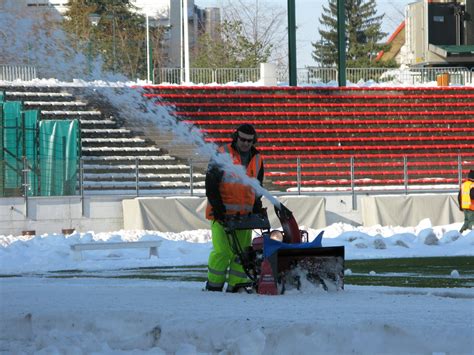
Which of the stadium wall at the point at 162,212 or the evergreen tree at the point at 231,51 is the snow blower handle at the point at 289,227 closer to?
the stadium wall at the point at 162,212

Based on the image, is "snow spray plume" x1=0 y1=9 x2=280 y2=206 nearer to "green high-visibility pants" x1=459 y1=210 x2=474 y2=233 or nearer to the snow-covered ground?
"green high-visibility pants" x1=459 y1=210 x2=474 y2=233

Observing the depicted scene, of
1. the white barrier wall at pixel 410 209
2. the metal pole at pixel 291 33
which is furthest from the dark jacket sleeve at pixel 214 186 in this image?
the metal pole at pixel 291 33

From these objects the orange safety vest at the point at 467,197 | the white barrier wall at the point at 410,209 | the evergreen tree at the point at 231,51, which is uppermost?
the evergreen tree at the point at 231,51

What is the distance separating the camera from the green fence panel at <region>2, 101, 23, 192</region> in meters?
29.7

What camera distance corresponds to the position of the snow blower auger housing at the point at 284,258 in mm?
11297

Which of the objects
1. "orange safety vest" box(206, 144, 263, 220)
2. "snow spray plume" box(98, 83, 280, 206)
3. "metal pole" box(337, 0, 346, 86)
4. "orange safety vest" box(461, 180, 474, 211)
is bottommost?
"orange safety vest" box(461, 180, 474, 211)

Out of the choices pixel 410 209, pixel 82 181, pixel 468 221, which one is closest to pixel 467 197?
pixel 468 221

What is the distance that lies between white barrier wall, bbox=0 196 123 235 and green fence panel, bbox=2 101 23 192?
56 centimetres

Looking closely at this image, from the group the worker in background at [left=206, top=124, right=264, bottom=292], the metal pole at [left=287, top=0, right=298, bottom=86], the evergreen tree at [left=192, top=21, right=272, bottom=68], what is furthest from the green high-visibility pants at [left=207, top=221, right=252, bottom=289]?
the evergreen tree at [left=192, top=21, right=272, bottom=68]

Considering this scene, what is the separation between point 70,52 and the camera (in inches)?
1684

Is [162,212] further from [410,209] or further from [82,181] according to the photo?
[410,209]

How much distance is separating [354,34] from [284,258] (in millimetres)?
93737

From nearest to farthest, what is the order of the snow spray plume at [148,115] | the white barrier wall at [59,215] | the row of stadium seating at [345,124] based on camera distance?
the white barrier wall at [59,215] → the row of stadium seating at [345,124] → the snow spray plume at [148,115]

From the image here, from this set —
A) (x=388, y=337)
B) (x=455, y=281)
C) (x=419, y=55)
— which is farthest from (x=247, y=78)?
(x=388, y=337)
